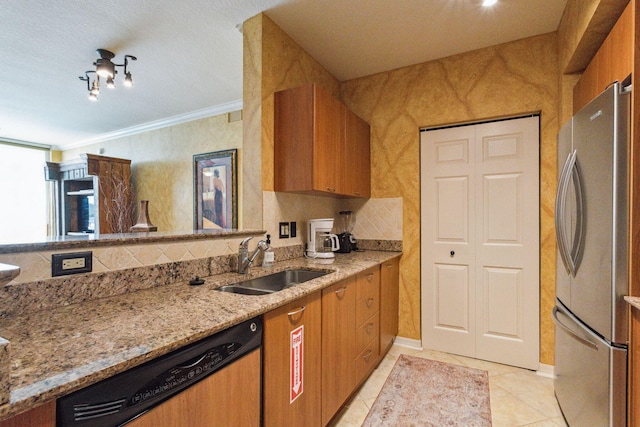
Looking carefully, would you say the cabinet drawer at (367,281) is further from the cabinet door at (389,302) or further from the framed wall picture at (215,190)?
the framed wall picture at (215,190)

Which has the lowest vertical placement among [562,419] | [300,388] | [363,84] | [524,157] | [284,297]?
[562,419]

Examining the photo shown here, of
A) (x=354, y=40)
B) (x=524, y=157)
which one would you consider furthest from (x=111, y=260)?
(x=524, y=157)

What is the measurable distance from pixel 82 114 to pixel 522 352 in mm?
5788

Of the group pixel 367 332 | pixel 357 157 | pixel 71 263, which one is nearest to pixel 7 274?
pixel 71 263

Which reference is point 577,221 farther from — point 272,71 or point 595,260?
point 272,71

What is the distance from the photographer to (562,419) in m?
1.87

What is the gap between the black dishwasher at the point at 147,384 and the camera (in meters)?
0.67

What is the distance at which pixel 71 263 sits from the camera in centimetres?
118

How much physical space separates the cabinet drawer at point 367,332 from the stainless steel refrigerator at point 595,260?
1.13 m

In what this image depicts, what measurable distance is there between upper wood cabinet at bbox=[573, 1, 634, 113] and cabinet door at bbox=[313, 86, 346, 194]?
1567mm

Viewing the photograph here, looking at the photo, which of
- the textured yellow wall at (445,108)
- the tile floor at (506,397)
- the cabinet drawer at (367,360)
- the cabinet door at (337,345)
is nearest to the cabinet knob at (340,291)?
the cabinet door at (337,345)

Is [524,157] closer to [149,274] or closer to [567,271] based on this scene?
[567,271]

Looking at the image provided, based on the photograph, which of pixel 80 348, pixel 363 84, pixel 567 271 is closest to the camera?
pixel 80 348

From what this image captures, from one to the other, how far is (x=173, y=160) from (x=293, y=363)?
3904 millimetres
